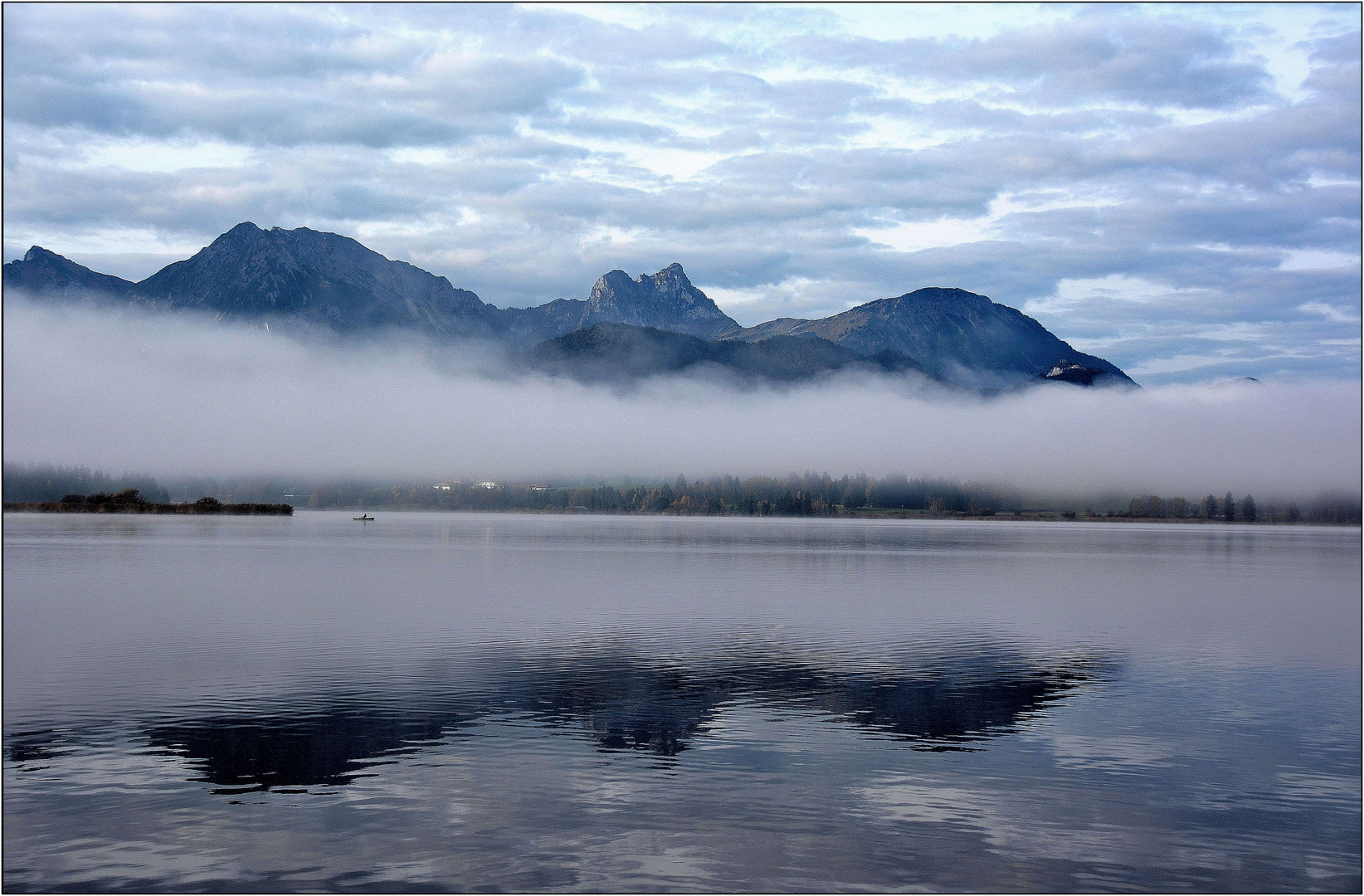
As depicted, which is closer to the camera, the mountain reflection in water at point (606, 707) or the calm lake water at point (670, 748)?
the calm lake water at point (670, 748)

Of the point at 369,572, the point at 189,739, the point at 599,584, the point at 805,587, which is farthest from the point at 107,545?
the point at 189,739

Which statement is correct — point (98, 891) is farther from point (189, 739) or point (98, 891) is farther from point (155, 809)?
point (189, 739)

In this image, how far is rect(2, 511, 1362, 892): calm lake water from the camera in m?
25.5

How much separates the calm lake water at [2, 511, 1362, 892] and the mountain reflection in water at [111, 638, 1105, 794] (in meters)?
0.20

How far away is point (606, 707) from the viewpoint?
4216cm

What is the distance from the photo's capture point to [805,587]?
99375 mm

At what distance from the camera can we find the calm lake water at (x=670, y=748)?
83.7ft

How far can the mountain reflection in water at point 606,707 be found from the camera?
113 feet

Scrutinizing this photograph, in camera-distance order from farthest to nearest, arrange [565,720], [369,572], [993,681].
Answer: [369,572], [993,681], [565,720]

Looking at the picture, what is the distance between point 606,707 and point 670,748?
6.99 meters

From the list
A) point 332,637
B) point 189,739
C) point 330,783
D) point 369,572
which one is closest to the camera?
point 330,783

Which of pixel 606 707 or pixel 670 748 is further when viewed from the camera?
pixel 606 707

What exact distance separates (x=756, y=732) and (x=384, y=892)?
16.8m

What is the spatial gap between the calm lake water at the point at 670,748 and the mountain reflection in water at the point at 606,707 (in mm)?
203
